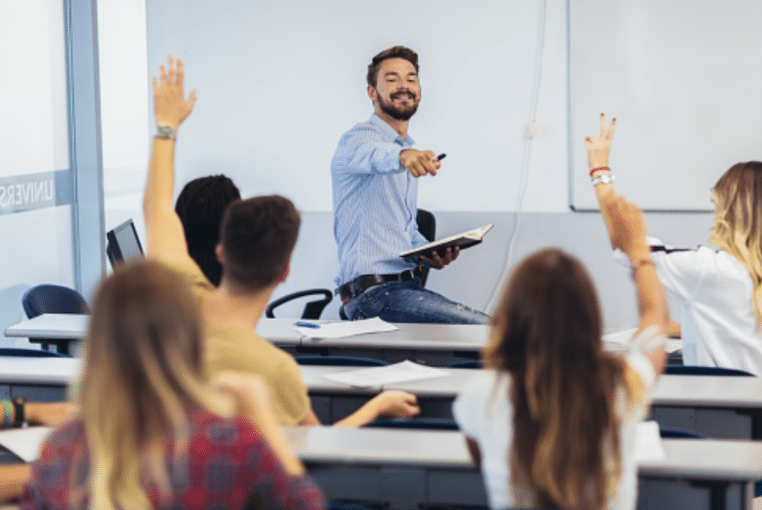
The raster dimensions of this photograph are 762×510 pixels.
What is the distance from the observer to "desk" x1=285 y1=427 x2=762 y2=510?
6.45ft

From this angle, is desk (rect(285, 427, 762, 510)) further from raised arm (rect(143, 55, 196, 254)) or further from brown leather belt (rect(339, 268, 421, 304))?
brown leather belt (rect(339, 268, 421, 304))

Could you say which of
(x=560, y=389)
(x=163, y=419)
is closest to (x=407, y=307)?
(x=560, y=389)

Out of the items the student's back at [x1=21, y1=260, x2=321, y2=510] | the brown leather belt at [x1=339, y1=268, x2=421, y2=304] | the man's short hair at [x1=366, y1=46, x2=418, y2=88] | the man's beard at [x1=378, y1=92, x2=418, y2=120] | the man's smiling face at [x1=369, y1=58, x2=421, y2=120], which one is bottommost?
the brown leather belt at [x1=339, y1=268, x2=421, y2=304]

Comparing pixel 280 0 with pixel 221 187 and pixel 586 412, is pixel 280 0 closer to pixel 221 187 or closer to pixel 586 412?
pixel 221 187

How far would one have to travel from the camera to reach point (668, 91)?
17.9 feet

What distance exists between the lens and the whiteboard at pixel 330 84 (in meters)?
5.64

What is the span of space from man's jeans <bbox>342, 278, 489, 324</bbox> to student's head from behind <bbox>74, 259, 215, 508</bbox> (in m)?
2.57

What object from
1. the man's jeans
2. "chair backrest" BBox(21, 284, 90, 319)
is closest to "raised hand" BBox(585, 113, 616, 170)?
the man's jeans

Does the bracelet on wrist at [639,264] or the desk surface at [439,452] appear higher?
the bracelet on wrist at [639,264]

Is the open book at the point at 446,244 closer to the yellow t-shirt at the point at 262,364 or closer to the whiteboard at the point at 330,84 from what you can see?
the yellow t-shirt at the point at 262,364

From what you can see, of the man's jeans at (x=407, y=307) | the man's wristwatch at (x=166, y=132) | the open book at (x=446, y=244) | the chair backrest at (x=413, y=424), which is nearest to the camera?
the chair backrest at (x=413, y=424)

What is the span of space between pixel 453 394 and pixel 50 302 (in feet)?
7.35

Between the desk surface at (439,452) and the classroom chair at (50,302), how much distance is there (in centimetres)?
194

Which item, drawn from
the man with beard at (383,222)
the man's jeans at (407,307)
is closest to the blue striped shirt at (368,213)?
the man with beard at (383,222)
